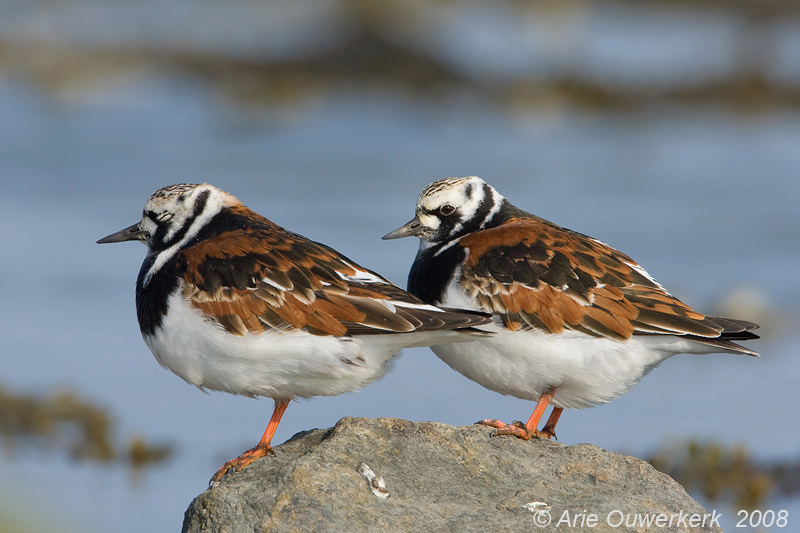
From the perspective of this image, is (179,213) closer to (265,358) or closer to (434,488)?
(265,358)

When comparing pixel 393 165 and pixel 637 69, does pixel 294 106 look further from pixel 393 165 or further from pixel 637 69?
pixel 637 69

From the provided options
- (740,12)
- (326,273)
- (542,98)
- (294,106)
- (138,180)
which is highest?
(740,12)

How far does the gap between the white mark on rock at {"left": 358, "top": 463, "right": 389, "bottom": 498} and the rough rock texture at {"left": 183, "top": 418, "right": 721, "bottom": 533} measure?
0.05ft

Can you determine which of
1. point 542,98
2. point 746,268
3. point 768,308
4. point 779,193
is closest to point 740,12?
point 542,98

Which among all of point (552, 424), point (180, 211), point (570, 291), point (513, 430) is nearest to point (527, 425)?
point (513, 430)

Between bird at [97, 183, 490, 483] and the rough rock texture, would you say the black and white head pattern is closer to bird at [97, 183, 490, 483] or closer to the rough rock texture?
bird at [97, 183, 490, 483]

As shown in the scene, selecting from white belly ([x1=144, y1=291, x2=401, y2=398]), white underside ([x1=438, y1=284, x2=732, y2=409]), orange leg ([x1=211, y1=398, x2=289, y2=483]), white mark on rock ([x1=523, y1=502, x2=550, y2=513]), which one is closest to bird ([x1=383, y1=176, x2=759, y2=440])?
white underside ([x1=438, y1=284, x2=732, y2=409])

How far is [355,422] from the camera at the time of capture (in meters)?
4.63

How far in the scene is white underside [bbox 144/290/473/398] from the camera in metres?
4.57

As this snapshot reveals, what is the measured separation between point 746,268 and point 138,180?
762 centimetres

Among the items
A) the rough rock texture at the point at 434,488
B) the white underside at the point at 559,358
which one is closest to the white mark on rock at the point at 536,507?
the rough rock texture at the point at 434,488

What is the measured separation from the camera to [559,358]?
4945 mm

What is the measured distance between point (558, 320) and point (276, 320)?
126 centimetres

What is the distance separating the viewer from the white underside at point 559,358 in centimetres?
495
